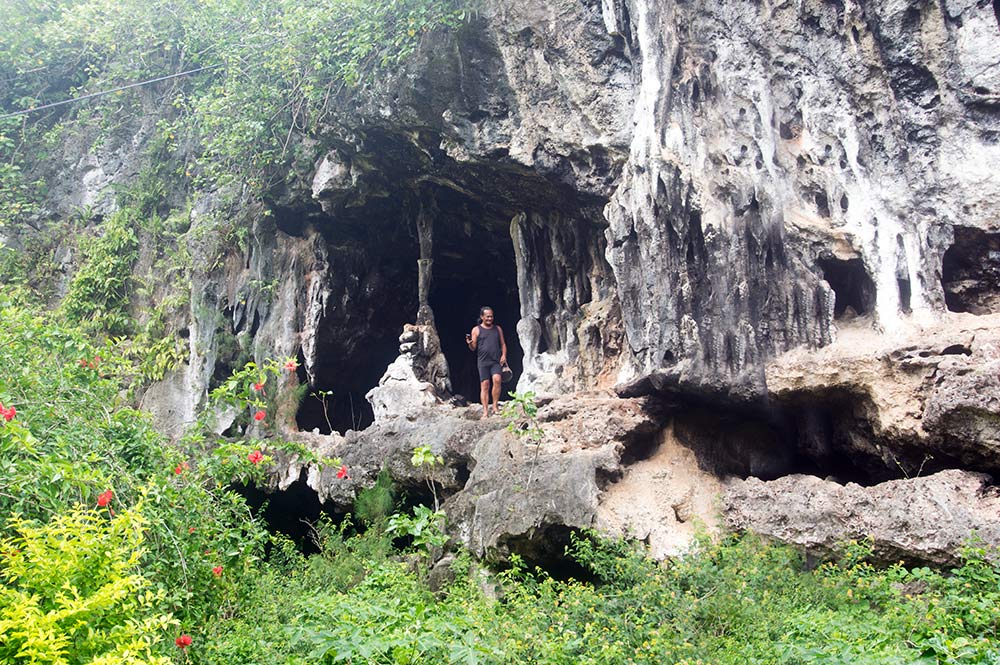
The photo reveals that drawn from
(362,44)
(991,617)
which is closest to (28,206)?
(362,44)

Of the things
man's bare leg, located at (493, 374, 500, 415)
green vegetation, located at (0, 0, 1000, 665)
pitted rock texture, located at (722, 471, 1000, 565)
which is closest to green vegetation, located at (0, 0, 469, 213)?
green vegetation, located at (0, 0, 1000, 665)

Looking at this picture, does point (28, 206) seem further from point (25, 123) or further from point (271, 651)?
point (271, 651)

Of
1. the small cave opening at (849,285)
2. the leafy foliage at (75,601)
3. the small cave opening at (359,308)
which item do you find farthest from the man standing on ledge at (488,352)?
→ the leafy foliage at (75,601)

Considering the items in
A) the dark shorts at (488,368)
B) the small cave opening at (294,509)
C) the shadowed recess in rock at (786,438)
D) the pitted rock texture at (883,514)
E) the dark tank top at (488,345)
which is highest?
the dark tank top at (488,345)

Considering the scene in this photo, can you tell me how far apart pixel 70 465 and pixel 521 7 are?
6.87 meters

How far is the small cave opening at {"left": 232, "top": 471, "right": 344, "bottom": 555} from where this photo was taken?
11.2 meters

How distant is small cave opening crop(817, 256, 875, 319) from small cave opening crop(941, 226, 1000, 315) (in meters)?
0.59

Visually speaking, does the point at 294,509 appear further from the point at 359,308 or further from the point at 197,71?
the point at 197,71

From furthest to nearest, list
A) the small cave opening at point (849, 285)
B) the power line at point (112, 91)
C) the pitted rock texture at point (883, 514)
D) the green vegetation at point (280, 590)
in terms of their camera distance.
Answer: the power line at point (112, 91) → the small cave opening at point (849, 285) → the pitted rock texture at point (883, 514) → the green vegetation at point (280, 590)

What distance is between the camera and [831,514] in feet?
21.4

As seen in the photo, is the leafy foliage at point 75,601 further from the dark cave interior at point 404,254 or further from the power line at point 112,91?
the power line at point 112,91

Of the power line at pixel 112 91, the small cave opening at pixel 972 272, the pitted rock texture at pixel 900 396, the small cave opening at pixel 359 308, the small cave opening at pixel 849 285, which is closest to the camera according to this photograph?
the pitted rock texture at pixel 900 396

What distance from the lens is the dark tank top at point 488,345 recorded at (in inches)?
386

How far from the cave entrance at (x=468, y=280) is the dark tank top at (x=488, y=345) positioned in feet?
6.91
